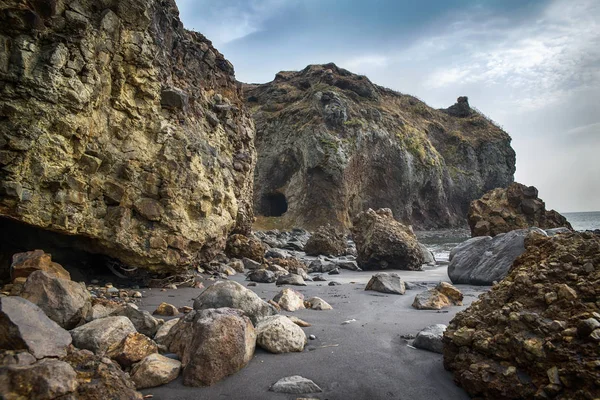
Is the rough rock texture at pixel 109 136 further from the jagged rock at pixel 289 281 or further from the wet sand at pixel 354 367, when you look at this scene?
the wet sand at pixel 354 367

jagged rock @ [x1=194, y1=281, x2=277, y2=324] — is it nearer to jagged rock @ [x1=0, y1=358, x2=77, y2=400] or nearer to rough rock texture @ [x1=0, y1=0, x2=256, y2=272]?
jagged rock @ [x1=0, y1=358, x2=77, y2=400]

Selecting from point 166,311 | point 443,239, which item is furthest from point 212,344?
point 443,239

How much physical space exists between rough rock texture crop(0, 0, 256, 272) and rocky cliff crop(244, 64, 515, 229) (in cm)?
2437

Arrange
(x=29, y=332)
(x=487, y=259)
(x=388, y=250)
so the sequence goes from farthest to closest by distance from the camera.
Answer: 1. (x=388, y=250)
2. (x=487, y=259)
3. (x=29, y=332)

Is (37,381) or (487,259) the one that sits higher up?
(487,259)

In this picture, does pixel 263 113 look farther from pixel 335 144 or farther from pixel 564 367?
pixel 564 367

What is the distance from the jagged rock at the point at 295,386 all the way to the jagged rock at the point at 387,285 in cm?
383

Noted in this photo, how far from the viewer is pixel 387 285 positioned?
602 centimetres

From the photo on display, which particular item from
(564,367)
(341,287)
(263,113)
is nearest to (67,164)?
(341,287)

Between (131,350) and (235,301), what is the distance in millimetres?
1209

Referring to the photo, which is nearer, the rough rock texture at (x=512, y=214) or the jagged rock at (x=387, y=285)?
the jagged rock at (x=387, y=285)

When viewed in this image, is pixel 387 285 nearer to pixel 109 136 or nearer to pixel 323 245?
pixel 109 136

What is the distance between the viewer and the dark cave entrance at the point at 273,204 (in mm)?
34969

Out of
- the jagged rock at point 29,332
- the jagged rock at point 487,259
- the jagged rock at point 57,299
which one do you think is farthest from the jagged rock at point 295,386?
the jagged rock at point 487,259
